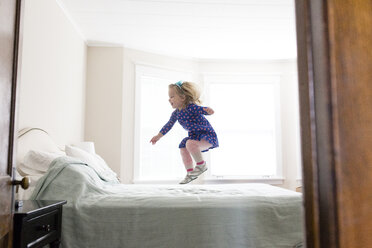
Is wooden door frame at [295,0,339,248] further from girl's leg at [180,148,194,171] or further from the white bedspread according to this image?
girl's leg at [180,148,194,171]

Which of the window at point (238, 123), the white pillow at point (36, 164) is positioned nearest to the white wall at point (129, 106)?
the window at point (238, 123)

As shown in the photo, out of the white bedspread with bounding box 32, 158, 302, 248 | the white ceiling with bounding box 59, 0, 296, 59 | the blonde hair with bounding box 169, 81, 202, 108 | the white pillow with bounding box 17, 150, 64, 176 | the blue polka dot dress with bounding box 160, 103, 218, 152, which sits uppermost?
the white ceiling with bounding box 59, 0, 296, 59

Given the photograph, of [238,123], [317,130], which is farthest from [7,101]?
[238,123]

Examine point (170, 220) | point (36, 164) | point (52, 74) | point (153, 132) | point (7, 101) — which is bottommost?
point (170, 220)

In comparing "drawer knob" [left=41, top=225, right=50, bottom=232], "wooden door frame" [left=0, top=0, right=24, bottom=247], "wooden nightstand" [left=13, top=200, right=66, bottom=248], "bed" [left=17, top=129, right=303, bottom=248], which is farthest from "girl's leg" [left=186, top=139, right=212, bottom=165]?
"wooden door frame" [left=0, top=0, right=24, bottom=247]

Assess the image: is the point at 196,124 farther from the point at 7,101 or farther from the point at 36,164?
the point at 7,101

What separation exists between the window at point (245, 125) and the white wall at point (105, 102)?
5.47 ft

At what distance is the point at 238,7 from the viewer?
3.99 metres

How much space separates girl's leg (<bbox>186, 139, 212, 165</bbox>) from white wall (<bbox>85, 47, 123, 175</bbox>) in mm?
2500

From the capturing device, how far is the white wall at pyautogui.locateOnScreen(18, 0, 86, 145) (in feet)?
9.49

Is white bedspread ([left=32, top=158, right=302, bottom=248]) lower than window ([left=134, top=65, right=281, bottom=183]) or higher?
lower

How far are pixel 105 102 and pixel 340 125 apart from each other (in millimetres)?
4685

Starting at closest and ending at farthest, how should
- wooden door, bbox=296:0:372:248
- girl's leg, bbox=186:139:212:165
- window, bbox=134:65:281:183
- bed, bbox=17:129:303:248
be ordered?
1. wooden door, bbox=296:0:372:248
2. bed, bbox=17:129:303:248
3. girl's leg, bbox=186:139:212:165
4. window, bbox=134:65:281:183

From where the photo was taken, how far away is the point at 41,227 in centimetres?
148
